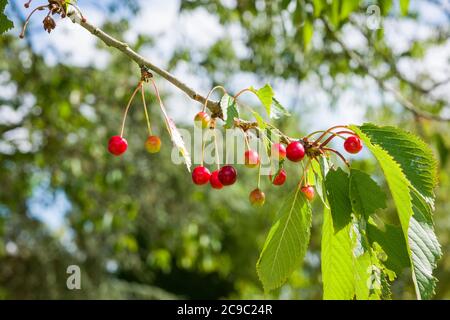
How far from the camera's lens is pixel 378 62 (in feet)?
13.8

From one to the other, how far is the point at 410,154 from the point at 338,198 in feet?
0.48

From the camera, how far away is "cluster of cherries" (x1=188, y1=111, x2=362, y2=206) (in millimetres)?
1068

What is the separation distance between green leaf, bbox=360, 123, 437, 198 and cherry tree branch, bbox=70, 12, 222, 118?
0.28 m

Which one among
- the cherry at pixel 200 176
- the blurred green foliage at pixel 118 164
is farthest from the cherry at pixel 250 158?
the blurred green foliage at pixel 118 164

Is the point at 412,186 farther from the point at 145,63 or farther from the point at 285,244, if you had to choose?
the point at 145,63

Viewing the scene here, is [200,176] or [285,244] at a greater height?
[200,176]

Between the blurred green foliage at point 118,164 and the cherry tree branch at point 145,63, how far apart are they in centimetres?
173

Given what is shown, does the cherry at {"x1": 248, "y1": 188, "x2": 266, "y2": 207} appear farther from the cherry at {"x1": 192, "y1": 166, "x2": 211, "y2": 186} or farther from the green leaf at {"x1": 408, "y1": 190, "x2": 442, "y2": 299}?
the green leaf at {"x1": 408, "y1": 190, "x2": 442, "y2": 299}

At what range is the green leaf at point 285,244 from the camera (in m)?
1.13

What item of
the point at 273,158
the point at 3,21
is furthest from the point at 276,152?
the point at 3,21

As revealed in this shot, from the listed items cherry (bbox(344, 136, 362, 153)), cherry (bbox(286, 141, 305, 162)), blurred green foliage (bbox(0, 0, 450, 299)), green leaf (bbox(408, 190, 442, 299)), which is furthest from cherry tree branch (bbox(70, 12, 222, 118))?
blurred green foliage (bbox(0, 0, 450, 299))

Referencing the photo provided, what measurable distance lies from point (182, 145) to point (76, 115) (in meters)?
3.71

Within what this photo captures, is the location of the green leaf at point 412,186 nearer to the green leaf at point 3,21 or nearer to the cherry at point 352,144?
the cherry at point 352,144

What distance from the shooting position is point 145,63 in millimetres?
1108
